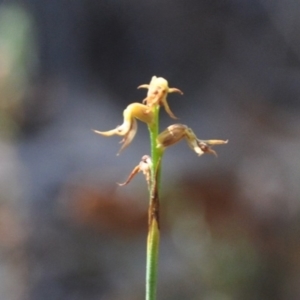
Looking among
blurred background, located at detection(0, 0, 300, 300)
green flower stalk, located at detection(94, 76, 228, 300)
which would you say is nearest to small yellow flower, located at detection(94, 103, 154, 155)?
green flower stalk, located at detection(94, 76, 228, 300)

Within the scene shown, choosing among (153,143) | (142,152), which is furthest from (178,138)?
(142,152)

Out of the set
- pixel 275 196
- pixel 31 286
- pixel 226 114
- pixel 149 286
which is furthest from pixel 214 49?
pixel 149 286

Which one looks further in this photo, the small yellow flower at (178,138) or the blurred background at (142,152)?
the blurred background at (142,152)

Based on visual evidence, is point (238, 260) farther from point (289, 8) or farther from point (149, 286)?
point (149, 286)

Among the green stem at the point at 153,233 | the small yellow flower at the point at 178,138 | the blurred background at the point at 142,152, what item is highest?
the blurred background at the point at 142,152

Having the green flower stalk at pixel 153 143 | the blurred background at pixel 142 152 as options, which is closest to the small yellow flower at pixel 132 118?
the green flower stalk at pixel 153 143

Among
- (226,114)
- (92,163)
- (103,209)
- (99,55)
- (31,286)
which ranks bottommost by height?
(31,286)

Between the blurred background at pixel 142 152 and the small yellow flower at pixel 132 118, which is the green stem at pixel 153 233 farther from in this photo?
the blurred background at pixel 142 152

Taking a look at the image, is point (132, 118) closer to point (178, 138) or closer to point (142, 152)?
point (178, 138)

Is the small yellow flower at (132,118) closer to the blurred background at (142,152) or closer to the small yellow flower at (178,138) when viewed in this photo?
the small yellow flower at (178,138)

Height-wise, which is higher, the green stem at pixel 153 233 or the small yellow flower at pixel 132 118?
the small yellow flower at pixel 132 118
